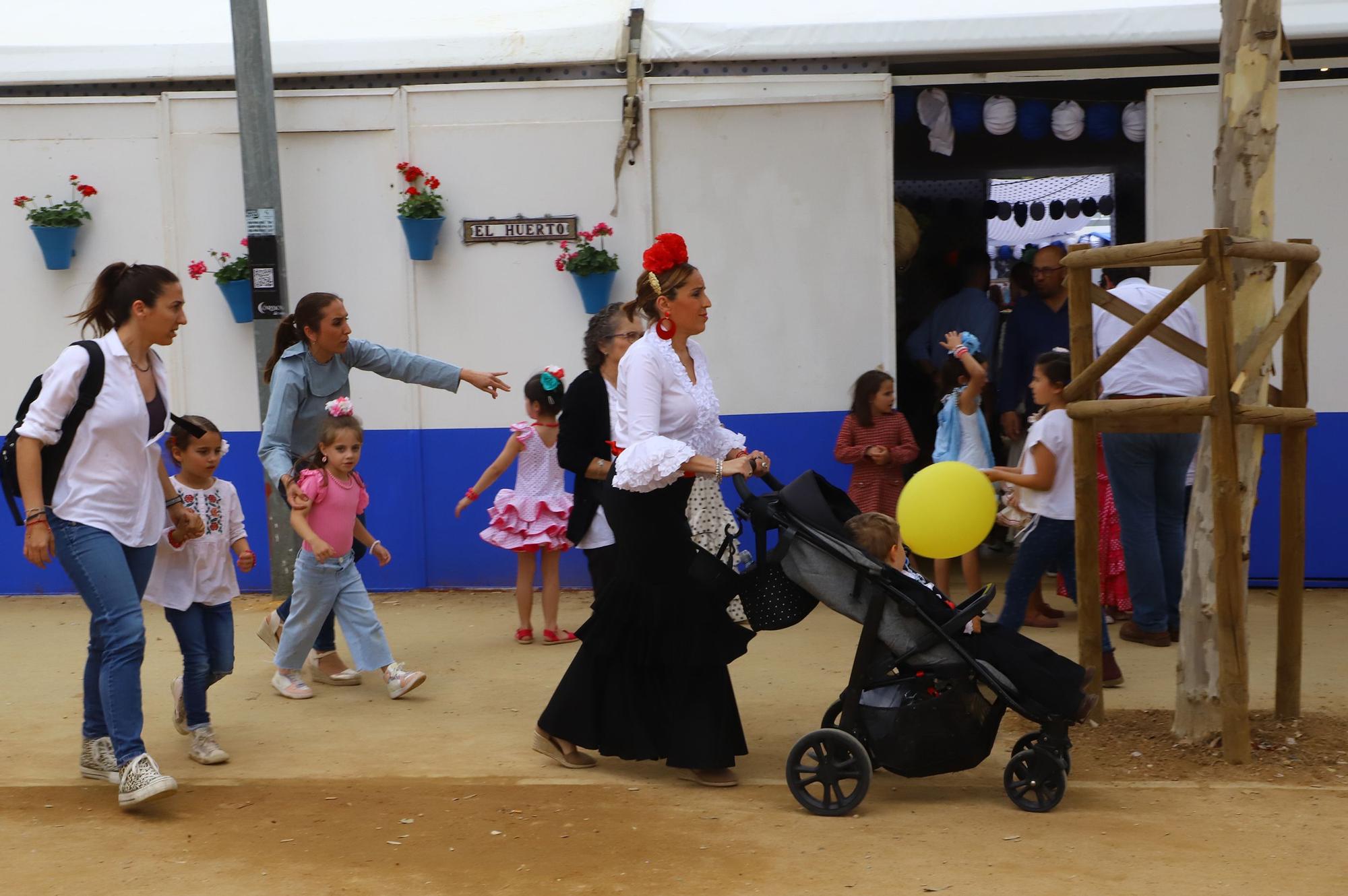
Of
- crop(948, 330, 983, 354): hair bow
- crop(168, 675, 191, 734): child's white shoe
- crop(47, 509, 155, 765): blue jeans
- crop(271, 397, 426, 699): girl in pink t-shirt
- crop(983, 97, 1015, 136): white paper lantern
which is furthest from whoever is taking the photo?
crop(983, 97, 1015, 136): white paper lantern

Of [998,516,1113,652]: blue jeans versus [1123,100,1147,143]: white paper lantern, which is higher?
[1123,100,1147,143]: white paper lantern

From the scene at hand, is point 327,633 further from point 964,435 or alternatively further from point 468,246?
point 964,435

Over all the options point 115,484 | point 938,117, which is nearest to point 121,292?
point 115,484

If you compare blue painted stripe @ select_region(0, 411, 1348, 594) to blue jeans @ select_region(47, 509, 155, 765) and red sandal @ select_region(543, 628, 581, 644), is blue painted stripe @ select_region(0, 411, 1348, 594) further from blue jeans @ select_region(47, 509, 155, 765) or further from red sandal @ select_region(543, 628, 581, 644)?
blue jeans @ select_region(47, 509, 155, 765)

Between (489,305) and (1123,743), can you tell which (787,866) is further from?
(489,305)

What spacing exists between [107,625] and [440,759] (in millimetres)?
1303

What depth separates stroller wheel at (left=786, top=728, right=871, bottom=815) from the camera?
442cm

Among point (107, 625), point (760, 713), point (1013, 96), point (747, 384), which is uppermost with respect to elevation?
point (1013, 96)

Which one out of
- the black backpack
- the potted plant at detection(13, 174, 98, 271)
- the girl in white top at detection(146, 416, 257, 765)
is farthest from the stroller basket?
the potted plant at detection(13, 174, 98, 271)

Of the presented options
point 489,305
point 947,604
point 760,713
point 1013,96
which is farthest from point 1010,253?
point 947,604

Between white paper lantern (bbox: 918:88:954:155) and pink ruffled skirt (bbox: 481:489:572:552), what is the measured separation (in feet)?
10.6

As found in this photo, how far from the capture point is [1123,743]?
513 cm

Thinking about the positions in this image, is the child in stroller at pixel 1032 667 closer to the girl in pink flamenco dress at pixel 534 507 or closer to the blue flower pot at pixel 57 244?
the girl in pink flamenco dress at pixel 534 507

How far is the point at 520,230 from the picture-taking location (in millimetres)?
8109
